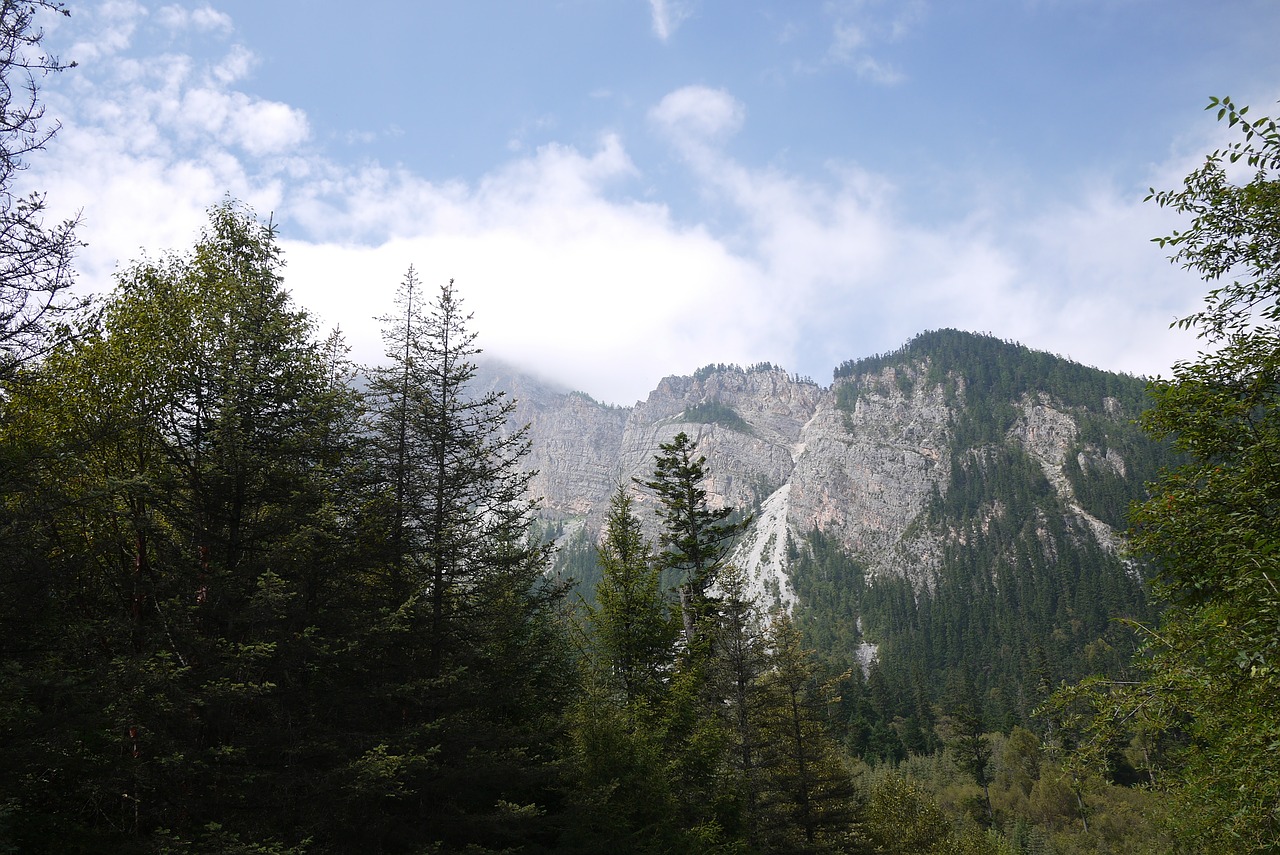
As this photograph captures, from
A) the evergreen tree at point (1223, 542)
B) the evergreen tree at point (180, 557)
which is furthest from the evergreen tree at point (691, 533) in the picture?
the evergreen tree at point (1223, 542)

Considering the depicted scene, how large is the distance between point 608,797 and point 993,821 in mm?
52975

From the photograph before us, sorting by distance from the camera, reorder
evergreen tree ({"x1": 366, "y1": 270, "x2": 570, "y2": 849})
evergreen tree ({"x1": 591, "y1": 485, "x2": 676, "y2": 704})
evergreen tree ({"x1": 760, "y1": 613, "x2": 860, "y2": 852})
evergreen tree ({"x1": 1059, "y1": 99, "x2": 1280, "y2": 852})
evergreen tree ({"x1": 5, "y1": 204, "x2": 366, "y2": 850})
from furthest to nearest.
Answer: evergreen tree ({"x1": 591, "y1": 485, "x2": 676, "y2": 704}) → evergreen tree ({"x1": 760, "y1": 613, "x2": 860, "y2": 852}) → evergreen tree ({"x1": 366, "y1": 270, "x2": 570, "y2": 849}) → evergreen tree ({"x1": 5, "y1": 204, "x2": 366, "y2": 850}) → evergreen tree ({"x1": 1059, "y1": 99, "x2": 1280, "y2": 852})

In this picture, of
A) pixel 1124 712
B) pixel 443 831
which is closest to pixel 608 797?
pixel 443 831

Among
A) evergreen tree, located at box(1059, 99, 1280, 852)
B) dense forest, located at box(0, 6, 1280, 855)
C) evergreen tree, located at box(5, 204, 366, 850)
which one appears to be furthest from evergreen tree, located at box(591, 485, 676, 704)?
evergreen tree, located at box(1059, 99, 1280, 852)

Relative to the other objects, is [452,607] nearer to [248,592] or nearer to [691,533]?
[248,592]

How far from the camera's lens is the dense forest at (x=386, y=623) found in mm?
8141

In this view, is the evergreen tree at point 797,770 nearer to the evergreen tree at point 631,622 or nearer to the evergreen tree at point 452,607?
the evergreen tree at point 631,622

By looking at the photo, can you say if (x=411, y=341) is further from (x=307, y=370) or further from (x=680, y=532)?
(x=680, y=532)

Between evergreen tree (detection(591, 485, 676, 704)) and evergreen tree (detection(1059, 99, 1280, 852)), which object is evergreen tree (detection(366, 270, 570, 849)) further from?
evergreen tree (detection(1059, 99, 1280, 852))

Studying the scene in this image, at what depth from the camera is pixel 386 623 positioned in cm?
1289

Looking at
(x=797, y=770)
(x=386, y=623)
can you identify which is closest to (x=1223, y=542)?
(x=386, y=623)

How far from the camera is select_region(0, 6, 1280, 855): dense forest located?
8141 millimetres

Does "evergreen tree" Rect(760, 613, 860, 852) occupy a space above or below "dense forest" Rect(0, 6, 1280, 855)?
below

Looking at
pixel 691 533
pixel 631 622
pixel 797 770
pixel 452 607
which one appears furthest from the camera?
pixel 691 533
